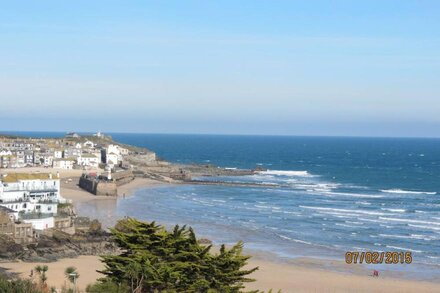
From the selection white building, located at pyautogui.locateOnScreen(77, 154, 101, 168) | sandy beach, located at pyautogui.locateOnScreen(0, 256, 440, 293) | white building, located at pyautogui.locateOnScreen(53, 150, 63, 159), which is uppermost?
white building, located at pyautogui.locateOnScreen(53, 150, 63, 159)

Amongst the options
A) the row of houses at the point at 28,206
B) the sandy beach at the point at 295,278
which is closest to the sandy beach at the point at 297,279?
the sandy beach at the point at 295,278

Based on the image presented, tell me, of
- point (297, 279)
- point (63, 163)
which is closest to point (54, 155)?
point (63, 163)

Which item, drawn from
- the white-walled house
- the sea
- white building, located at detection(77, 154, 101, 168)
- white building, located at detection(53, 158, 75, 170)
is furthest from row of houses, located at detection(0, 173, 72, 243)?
the white-walled house

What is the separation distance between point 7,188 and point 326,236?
77.7ft

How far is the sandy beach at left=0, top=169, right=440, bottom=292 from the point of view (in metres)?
34.2

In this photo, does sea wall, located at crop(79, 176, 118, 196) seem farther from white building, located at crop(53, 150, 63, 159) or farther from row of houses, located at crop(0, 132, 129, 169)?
white building, located at crop(53, 150, 63, 159)

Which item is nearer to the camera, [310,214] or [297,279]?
[297,279]

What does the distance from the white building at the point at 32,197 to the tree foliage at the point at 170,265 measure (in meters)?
20.1

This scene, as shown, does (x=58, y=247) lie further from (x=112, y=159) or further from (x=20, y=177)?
(x=112, y=159)

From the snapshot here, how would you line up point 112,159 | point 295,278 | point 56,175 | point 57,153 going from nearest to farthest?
point 295,278
point 56,175
point 57,153
point 112,159
